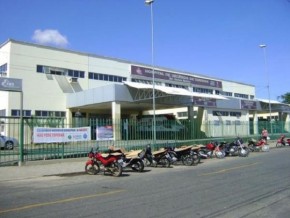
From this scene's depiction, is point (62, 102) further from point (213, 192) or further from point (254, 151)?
point (213, 192)

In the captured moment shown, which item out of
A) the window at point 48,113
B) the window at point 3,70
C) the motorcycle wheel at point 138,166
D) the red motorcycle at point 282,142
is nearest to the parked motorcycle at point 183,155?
the motorcycle wheel at point 138,166

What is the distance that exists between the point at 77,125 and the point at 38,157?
2779 mm

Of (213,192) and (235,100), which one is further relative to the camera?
(235,100)

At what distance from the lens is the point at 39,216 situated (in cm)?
750

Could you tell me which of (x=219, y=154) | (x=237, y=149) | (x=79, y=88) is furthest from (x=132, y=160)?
(x=79, y=88)

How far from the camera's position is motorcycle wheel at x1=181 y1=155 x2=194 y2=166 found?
19500 mm

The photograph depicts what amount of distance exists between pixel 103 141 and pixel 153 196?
1161cm

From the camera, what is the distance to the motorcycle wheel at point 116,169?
1483cm

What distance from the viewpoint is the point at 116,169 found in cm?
1497

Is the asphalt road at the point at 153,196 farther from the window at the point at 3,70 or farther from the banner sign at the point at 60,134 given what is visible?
the window at the point at 3,70

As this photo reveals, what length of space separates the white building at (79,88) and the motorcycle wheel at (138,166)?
15.3m

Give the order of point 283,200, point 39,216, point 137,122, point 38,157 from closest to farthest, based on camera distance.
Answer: point 39,216, point 283,200, point 38,157, point 137,122

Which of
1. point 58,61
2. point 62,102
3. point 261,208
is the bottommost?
point 261,208

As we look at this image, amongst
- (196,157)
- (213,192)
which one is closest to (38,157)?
(196,157)
